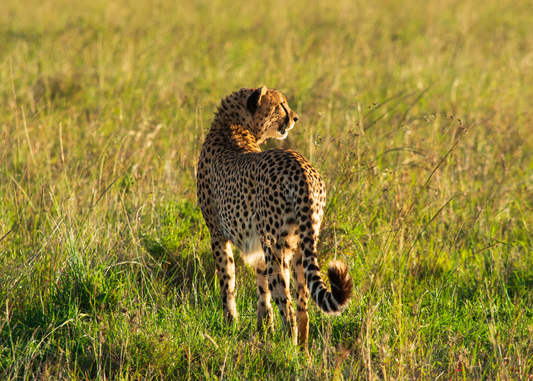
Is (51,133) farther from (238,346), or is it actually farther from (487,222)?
(487,222)

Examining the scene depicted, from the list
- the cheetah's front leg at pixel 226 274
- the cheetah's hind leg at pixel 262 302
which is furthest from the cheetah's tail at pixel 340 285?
the cheetah's front leg at pixel 226 274

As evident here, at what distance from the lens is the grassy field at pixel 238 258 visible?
2.19 m

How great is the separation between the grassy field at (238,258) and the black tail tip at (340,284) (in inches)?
4.2

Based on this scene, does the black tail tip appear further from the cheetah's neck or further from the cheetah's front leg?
the cheetah's neck

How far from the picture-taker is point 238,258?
303cm

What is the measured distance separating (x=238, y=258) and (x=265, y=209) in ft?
2.86

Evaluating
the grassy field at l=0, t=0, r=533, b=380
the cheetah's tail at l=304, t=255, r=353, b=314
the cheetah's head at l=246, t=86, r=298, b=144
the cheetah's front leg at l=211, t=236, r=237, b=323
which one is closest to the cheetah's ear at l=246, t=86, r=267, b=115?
the cheetah's head at l=246, t=86, r=298, b=144

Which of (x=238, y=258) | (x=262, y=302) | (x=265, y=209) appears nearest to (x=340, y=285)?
(x=265, y=209)

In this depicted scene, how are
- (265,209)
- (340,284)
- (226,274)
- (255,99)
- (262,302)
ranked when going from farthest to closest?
(255,99) → (226,274) → (262,302) → (265,209) → (340,284)

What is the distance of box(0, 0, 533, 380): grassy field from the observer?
7.18 ft

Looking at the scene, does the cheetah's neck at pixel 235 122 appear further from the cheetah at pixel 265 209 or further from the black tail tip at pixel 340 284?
the black tail tip at pixel 340 284

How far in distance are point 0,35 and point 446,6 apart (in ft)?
27.5

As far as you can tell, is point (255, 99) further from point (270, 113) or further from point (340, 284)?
point (340, 284)

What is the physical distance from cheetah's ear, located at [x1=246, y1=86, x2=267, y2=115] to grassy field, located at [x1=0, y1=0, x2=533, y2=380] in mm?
474
